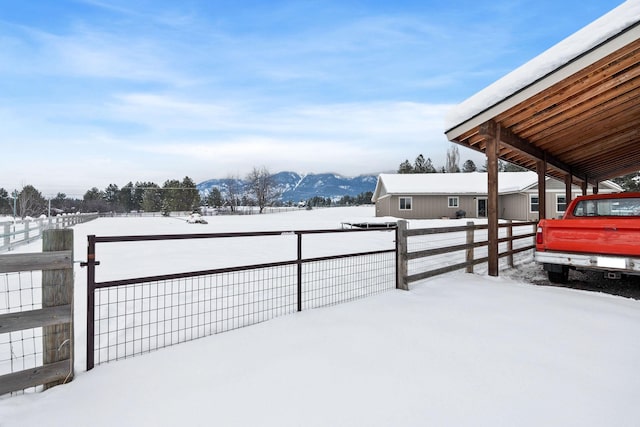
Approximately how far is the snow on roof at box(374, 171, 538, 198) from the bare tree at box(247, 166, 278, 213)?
34.5 metres

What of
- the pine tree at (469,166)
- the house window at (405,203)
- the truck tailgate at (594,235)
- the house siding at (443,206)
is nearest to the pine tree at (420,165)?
the pine tree at (469,166)

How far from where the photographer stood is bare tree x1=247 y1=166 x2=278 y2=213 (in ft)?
204

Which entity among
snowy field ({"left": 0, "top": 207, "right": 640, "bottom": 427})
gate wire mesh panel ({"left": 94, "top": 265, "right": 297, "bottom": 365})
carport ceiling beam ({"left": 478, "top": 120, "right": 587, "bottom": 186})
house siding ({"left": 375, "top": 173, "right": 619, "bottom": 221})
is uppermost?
carport ceiling beam ({"left": 478, "top": 120, "right": 587, "bottom": 186})

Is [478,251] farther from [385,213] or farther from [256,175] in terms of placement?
[256,175]

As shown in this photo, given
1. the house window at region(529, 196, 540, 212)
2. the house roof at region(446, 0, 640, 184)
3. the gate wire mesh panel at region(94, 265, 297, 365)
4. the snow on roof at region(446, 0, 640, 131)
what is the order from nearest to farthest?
the gate wire mesh panel at region(94, 265, 297, 365)
the snow on roof at region(446, 0, 640, 131)
the house roof at region(446, 0, 640, 184)
the house window at region(529, 196, 540, 212)

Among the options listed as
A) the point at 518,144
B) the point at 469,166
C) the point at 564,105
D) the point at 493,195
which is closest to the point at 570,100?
the point at 564,105

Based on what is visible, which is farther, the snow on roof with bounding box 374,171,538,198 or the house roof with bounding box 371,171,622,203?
the snow on roof with bounding box 374,171,538,198

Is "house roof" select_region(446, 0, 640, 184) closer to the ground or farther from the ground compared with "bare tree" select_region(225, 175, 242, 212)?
closer to the ground

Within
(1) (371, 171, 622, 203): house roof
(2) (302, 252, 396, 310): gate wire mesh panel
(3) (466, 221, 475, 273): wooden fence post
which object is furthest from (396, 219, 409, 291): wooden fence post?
(1) (371, 171, 622, 203): house roof

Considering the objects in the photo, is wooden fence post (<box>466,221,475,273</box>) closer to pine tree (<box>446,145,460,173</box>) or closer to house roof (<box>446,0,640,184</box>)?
house roof (<box>446,0,640,184</box>)

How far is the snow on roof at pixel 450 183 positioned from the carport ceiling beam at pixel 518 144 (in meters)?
16.3

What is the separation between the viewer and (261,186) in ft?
206

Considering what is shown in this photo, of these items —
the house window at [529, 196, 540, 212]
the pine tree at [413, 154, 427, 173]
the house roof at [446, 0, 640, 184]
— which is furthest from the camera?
the pine tree at [413, 154, 427, 173]

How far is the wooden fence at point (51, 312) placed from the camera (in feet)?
7.38
